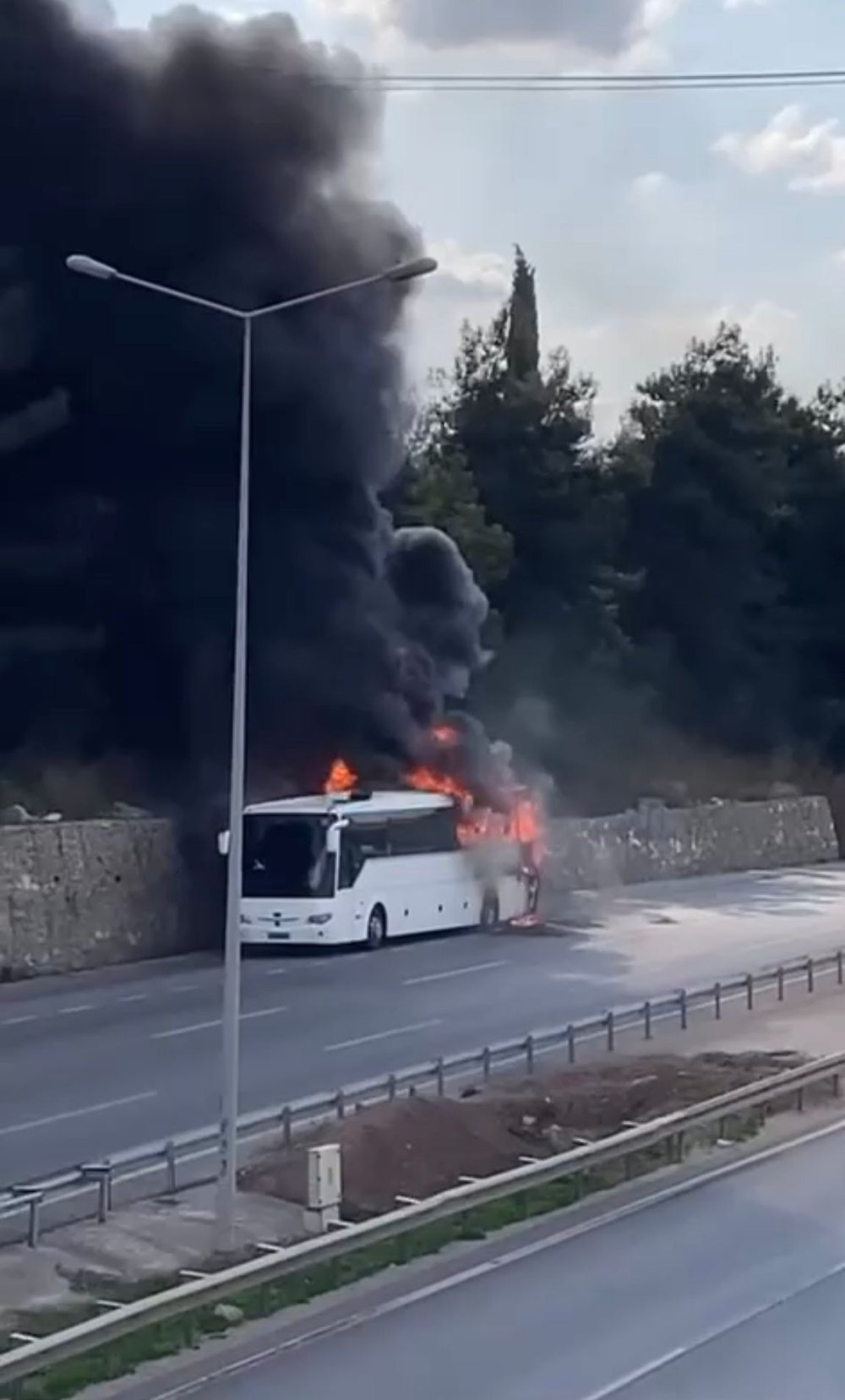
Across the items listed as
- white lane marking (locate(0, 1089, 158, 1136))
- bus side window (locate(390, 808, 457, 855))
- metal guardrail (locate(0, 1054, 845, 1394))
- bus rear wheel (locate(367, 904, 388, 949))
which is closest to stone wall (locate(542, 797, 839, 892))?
bus side window (locate(390, 808, 457, 855))

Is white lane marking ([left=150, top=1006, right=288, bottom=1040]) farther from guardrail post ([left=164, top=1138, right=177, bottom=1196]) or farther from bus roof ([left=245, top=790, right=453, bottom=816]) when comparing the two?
guardrail post ([left=164, top=1138, right=177, bottom=1196])

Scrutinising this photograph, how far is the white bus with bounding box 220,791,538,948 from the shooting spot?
34844mm

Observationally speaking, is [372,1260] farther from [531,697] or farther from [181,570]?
[531,697]

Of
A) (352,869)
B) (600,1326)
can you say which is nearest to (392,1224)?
(600,1326)

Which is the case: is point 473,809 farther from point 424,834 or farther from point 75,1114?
point 75,1114

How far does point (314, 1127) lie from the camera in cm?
1884

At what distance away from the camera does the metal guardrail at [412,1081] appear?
15617 mm

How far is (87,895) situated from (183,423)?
41.3 feet

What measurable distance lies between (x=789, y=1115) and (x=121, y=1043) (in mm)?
7999

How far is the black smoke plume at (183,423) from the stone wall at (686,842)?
16.8ft

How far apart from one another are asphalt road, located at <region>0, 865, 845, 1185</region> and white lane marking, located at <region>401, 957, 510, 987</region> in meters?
0.06

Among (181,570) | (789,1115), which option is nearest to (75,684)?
(181,570)

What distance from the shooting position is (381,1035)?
25969mm

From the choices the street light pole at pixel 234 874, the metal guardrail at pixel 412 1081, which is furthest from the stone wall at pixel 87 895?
the street light pole at pixel 234 874
